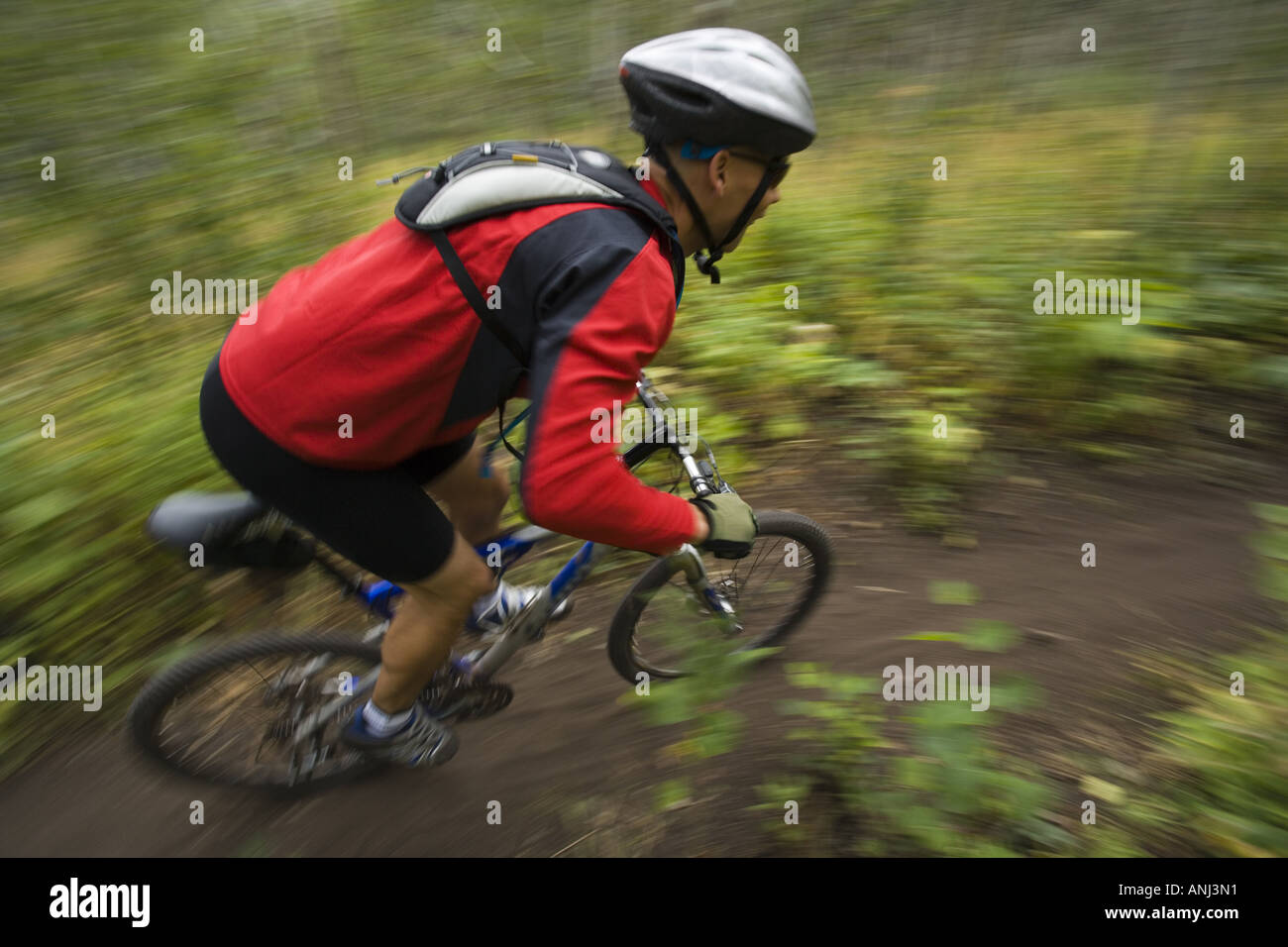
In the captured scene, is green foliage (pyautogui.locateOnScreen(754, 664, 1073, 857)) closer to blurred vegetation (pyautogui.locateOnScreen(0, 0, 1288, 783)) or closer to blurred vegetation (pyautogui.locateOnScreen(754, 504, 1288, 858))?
blurred vegetation (pyautogui.locateOnScreen(754, 504, 1288, 858))

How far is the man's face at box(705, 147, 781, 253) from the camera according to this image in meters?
1.87

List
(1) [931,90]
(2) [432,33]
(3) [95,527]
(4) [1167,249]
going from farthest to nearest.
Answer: (2) [432,33], (1) [931,90], (4) [1167,249], (3) [95,527]

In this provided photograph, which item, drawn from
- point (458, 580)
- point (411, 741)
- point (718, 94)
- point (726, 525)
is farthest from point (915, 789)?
point (718, 94)

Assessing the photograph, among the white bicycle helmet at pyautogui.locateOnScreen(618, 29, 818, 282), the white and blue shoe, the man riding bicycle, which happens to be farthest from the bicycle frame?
the white bicycle helmet at pyautogui.locateOnScreen(618, 29, 818, 282)

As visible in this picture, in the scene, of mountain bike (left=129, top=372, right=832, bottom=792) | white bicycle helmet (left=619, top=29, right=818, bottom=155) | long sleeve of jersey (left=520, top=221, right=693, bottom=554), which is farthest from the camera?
mountain bike (left=129, top=372, right=832, bottom=792)

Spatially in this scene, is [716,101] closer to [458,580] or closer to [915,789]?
[458,580]

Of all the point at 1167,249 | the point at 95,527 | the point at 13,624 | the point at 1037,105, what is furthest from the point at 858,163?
the point at 13,624

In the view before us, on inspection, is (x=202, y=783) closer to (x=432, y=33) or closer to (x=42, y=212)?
(x=42, y=212)

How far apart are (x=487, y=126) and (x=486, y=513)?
6782 millimetres

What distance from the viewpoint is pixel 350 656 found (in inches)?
105

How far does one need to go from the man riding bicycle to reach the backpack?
0.02m

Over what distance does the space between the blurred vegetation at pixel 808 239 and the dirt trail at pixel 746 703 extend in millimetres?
318

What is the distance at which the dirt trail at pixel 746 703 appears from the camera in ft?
9.04

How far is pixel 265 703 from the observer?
2.74 m
